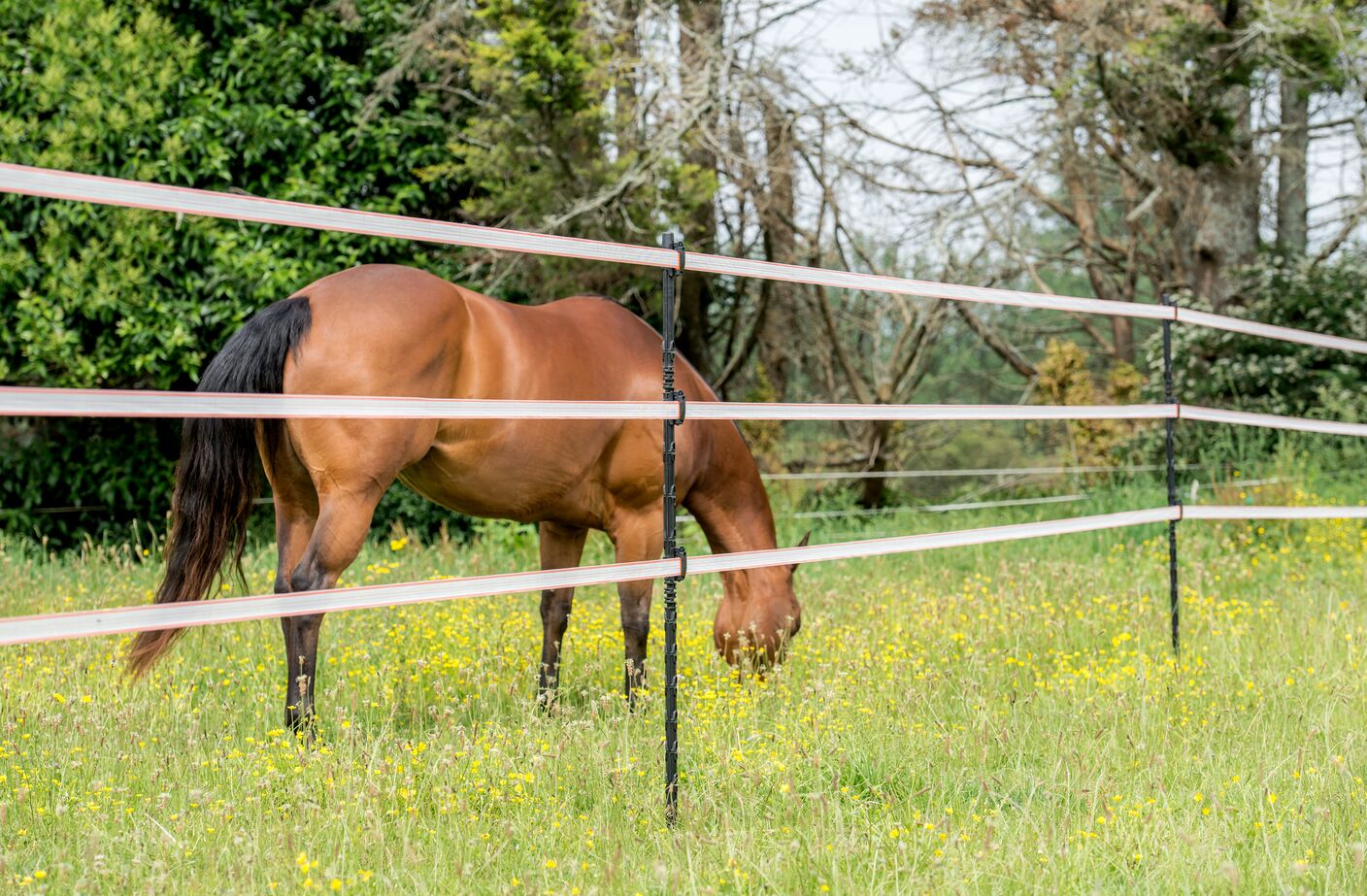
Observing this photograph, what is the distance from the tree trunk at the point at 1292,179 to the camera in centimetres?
1141

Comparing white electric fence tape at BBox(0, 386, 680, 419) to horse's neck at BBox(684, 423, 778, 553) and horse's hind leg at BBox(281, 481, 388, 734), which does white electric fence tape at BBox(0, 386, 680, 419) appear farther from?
horse's neck at BBox(684, 423, 778, 553)

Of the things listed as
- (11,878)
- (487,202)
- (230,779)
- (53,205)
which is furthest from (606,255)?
(53,205)

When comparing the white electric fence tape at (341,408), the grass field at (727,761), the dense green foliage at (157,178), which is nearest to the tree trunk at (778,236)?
the dense green foliage at (157,178)

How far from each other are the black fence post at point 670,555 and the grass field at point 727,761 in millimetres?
81

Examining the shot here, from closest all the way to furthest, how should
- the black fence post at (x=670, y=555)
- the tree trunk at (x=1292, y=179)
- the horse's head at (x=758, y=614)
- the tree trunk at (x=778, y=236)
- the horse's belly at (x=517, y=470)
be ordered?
1. the black fence post at (x=670, y=555)
2. the horse's belly at (x=517, y=470)
3. the horse's head at (x=758, y=614)
4. the tree trunk at (x=778, y=236)
5. the tree trunk at (x=1292, y=179)

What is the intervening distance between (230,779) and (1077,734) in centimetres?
256

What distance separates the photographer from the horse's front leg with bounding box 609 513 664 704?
4289mm

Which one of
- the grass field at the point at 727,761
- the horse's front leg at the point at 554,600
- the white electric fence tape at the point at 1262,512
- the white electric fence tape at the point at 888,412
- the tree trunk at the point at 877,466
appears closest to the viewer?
the grass field at the point at 727,761

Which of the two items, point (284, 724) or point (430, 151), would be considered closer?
point (284, 724)

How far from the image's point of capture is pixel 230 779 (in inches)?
123

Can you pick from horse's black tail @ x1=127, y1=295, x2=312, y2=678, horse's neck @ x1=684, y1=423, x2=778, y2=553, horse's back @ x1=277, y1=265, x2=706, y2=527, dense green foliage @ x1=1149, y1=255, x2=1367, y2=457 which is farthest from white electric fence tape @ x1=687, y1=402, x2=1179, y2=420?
dense green foliage @ x1=1149, y1=255, x2=1367, y2=457

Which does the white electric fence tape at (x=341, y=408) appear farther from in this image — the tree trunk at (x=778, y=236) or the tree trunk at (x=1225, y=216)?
the tree trunk at (x=1225, y=216)

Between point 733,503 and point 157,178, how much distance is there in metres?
5.54

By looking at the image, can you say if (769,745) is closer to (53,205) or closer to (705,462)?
(705,462)
